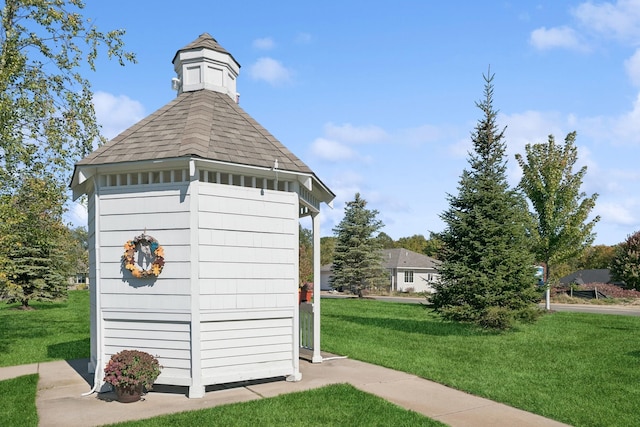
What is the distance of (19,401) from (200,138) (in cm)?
479

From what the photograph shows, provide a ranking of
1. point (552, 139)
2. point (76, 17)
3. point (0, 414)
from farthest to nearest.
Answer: point (552, 139)
point (76, 17)
point (0, 414)

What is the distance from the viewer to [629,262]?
3562 cm

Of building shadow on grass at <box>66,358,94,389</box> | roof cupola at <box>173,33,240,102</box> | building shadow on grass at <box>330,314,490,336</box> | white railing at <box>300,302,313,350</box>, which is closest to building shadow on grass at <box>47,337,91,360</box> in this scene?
building shadow on grass at <box>66,358,94,389</box>

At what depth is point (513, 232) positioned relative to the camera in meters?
14.6

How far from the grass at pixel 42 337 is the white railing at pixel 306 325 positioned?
5.09 metres

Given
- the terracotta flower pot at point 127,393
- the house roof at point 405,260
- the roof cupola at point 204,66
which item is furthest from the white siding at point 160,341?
the house roof at point 405,260

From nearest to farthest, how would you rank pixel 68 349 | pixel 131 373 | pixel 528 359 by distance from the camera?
pixel 131 373, pixel 528 359, pixel 68 349

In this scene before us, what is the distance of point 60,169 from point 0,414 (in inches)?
333

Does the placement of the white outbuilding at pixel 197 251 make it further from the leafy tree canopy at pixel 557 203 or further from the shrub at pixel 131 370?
the leafy tree canopy at pixel 557 203

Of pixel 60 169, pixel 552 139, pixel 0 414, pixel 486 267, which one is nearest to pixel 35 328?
pixel 60 169

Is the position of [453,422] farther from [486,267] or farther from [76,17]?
[76,17]

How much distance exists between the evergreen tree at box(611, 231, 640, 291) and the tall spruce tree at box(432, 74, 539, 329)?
25.5 metres

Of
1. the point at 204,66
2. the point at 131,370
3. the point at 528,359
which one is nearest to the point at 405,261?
the point at 528,359

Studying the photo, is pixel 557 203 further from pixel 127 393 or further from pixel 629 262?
pixel 127 393
